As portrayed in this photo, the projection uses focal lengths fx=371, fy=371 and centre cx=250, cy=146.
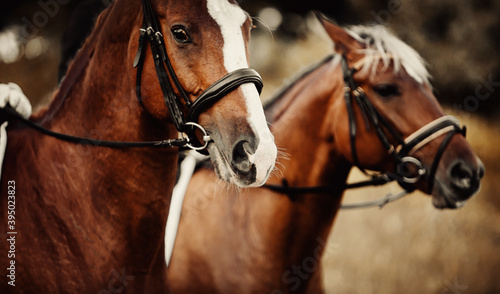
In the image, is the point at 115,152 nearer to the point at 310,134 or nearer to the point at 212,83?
the point at 212,83

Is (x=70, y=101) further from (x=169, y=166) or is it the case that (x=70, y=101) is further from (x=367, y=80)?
(x=367, y=80)

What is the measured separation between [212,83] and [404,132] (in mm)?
1690

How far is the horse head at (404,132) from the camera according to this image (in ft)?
8.40

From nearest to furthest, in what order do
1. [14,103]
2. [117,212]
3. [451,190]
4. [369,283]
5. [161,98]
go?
1. [161,98]
2. [117,212]
3. [14,103]
4. [451,190]
5. [369,283]

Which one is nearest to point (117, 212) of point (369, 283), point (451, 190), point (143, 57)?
point (143, 57)

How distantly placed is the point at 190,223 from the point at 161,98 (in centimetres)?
126

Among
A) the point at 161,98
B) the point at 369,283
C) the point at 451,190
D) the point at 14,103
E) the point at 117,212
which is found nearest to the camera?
the point at 161,98

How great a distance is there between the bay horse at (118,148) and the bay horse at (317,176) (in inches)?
28.9

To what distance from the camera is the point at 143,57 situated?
1.57 metres

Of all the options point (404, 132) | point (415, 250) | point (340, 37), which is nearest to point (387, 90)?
point (404, 132)

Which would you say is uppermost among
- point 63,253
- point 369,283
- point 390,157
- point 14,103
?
point 14,103

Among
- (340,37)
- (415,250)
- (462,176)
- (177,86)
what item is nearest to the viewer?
(177,86)

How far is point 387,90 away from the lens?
2627 millimetres

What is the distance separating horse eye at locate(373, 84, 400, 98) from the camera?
2.61 m
